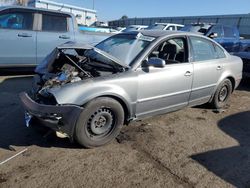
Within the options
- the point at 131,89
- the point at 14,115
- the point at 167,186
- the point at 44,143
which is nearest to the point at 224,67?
the point at 131,89

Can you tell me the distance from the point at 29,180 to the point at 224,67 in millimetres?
4164

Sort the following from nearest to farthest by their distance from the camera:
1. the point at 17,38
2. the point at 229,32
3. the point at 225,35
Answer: the point at 17,38 → the point at 225,35 → the point at 229,32

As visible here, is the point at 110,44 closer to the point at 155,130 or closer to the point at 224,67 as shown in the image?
the point at 155,130

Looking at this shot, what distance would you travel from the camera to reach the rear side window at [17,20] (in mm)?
7321

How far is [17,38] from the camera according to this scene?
743 centimetres

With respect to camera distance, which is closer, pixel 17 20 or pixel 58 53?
pixel 58 53

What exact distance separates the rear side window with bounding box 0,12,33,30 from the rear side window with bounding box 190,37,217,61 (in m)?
4.59

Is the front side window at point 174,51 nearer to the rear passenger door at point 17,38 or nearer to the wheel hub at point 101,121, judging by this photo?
the wheel hub at point 101,121

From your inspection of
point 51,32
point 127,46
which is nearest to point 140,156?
point 127,46

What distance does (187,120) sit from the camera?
5.21 m

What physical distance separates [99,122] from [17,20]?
16.0 feet

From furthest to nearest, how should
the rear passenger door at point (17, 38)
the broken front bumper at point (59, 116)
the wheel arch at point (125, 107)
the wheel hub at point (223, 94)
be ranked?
the rear passenger door at point (17, 38) < the wheel hub at point (223, 94) < the wheel arch at point (125, 107) < the broken front bumper at point (59, 116)

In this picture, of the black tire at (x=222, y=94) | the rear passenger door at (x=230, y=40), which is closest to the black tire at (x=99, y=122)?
the black tire at (x=222, y=94)

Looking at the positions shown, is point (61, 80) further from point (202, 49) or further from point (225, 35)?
point (225, 35)
